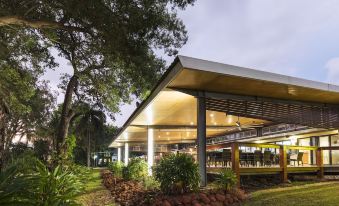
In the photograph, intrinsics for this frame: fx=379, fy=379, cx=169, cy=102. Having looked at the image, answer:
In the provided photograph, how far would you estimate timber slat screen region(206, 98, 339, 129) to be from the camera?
13.3 m

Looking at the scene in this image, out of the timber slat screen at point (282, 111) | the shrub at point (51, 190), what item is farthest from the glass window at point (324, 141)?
the shrub at point (51, 190)

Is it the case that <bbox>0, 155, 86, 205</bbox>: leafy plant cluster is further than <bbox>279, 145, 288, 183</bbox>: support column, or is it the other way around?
<bbox>279, 145, 288, 183</bbox>: support column

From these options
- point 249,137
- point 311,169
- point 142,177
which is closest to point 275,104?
point 311,169

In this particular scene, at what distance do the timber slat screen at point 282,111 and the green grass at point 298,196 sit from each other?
309 centimetres

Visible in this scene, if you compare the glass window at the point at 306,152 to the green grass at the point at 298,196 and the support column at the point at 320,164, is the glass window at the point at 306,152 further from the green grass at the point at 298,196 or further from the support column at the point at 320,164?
the green grass at the point at 298,196

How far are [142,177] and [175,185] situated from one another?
708 cm

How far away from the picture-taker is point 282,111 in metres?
14.7

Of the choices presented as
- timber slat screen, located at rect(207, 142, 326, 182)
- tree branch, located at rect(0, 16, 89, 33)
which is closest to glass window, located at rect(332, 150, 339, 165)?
timber slat screen, located at rect(207, 142, 326, 182)

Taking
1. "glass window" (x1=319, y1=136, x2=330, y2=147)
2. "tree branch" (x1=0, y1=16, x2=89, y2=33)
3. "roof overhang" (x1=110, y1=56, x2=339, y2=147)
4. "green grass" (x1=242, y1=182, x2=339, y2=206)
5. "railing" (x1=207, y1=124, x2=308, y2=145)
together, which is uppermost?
"tree branch" (x1=0, y1=16, x2=89, y2=33)

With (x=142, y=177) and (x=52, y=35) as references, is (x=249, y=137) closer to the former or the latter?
(x=142, y=177)

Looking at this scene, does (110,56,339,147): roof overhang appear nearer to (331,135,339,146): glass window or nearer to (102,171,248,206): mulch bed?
(102,171,248,206): mulch bed

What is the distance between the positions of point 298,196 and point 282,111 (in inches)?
188

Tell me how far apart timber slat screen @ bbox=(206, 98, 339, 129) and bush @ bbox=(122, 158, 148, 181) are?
20.5 feet

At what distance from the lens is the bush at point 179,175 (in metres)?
10.7
